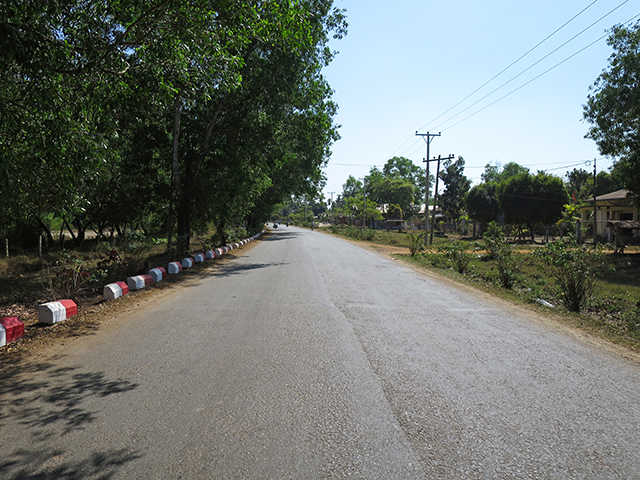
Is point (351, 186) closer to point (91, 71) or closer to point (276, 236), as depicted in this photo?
point (276, 236)

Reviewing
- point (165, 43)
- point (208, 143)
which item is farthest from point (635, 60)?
point (165, 43)

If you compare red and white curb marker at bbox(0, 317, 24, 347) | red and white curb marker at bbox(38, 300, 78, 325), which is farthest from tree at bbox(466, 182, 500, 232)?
red and white curb marker at bbox(0, 317, 24, 347)

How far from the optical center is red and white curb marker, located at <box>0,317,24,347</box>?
526cm

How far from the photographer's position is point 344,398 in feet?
12.5

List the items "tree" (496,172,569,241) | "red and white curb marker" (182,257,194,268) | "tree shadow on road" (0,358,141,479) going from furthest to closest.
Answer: "tree" (496,172,569,241), "red and white curb marker" (182,257,194,268), "tree shadow on road" (0,358,141,479)

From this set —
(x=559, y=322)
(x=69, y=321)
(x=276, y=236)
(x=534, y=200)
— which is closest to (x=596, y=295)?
(x=559, y=322)

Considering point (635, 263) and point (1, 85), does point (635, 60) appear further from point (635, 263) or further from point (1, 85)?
point (1, 85)

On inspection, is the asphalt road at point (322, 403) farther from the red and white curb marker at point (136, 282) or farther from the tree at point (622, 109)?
the tree at point (622, 109)

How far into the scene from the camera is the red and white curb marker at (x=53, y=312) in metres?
6.38

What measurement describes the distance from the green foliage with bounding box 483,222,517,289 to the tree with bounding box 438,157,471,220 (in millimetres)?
53424

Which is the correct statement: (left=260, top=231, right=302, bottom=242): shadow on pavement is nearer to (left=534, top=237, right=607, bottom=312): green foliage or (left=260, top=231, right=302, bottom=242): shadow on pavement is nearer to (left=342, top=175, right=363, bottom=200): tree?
(left=534, top=237, right=607, bottom=312): green foliage

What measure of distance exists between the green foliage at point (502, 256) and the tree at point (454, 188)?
53.4m

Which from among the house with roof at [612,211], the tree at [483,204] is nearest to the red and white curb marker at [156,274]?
the house with roof at [612,211]

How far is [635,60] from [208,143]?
1867 centimetres
